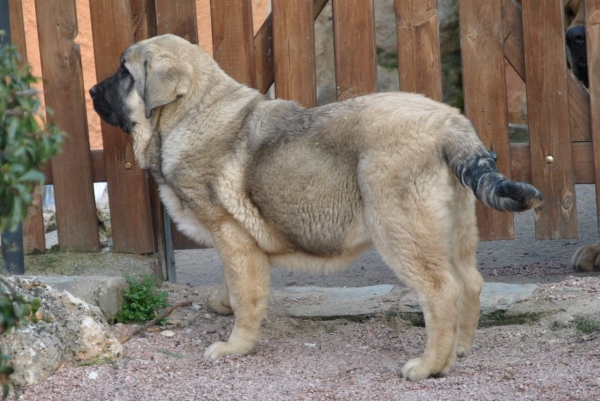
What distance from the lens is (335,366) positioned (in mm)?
4355

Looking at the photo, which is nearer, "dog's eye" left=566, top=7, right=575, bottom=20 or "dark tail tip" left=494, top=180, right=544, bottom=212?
"dark tail tip" left=494, top=180, right=544, bottom=212

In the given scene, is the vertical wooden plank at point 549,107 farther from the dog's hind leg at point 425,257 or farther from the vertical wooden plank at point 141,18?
the vertical wooden plank at point 141,18

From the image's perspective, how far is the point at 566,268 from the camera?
6.34 metres

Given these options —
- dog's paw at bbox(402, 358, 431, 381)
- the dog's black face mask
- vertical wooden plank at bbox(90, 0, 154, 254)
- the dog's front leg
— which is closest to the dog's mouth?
the dog's black face mask

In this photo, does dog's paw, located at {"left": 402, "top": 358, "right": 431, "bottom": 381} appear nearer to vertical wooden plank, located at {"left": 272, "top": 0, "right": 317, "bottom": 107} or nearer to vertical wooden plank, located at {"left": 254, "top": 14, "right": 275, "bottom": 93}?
vertical wooden plank, located at {"left": 272, "top": 0, "right": 317, "bottom": 107}

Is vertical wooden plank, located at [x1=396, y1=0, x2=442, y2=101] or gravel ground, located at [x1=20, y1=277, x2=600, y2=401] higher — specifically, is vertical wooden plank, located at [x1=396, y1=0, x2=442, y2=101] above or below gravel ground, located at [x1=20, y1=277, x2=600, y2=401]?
above

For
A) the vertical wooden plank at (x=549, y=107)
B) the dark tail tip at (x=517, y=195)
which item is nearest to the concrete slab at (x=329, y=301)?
the vertical wooden plank at (x=549, y=107)

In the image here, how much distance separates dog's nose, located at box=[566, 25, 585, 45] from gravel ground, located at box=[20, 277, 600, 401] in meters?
1.61

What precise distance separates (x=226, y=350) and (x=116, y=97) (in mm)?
1614

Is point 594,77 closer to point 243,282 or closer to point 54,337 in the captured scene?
point 243,282

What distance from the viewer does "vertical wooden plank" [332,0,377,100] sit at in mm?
5508

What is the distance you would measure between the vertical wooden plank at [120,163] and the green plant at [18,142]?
3390 mm

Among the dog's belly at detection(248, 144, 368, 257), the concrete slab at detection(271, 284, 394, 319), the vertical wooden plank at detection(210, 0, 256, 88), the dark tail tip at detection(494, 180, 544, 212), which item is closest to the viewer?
the dark tail tip at detection(494, 180, 544, 212)

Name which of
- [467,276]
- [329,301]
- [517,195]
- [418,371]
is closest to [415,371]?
[418,371]
